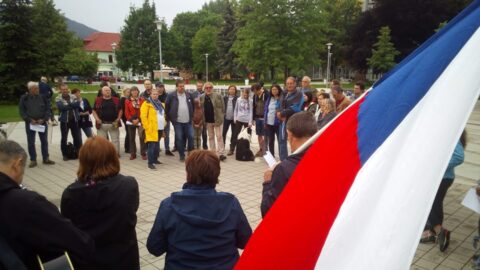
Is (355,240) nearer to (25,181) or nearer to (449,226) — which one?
(449,226)

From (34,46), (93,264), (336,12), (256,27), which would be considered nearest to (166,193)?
(93,264)

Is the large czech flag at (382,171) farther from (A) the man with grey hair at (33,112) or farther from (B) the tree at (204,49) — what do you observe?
(B) the tree at (204,49)

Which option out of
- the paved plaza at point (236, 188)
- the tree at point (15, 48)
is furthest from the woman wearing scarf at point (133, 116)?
the tree at point (15, 48)

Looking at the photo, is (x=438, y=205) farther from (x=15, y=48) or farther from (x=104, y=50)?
(x=104, y=50)

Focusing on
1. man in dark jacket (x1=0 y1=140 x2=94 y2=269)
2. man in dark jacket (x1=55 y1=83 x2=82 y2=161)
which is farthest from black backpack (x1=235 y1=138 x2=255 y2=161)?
man in dark jacket (x1=0 y1=140 x2=94 y2=269)

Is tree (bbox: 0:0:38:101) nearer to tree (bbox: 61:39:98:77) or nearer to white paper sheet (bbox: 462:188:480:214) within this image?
white paper sheet (bbox: 462:188:480:214)

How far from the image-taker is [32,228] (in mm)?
2141

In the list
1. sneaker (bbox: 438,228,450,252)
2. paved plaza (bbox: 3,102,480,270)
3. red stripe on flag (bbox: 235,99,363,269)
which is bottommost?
paved plaza (bbox: 3,102,480,270)

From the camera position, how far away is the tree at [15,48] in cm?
2481

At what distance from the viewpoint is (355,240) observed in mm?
1499

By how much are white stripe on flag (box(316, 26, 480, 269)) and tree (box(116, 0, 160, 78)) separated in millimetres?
64175

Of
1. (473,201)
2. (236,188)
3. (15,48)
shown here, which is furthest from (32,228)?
(15,48)

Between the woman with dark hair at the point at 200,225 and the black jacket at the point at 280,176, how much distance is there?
38 centimetres

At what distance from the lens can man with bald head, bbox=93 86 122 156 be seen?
9742 millimetres
